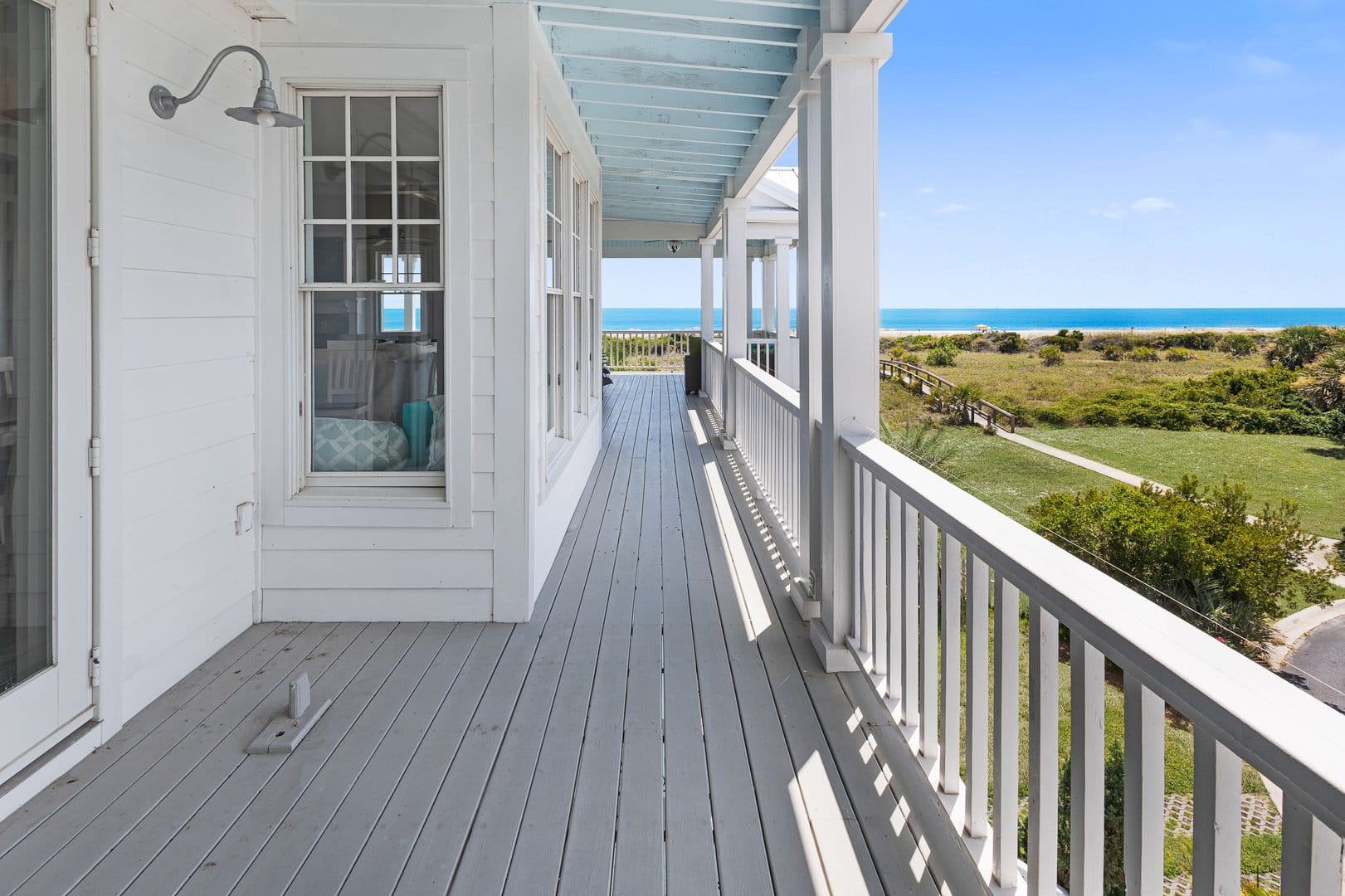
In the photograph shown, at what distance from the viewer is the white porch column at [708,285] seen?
39.0 feet

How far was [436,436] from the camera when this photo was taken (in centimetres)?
362

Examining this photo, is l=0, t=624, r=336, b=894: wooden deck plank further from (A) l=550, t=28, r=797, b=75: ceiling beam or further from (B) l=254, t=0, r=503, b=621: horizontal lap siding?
(A) l=550, t=28, r=797, b=75: ceiling beam

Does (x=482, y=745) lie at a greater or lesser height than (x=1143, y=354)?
lesser

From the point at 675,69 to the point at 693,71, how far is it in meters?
0.09

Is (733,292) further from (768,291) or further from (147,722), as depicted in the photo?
(147,722)

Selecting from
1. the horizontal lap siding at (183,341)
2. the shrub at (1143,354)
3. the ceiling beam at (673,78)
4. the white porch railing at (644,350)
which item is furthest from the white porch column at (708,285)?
the shrub at (1143,354)

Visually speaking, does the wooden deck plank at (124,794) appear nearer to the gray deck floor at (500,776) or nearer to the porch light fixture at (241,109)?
the gray deck floor at (500,776)

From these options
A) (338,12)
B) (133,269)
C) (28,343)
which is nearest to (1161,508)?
(28,343)

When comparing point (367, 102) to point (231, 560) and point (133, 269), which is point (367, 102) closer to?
point (133, 269)

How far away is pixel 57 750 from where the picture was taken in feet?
7.61

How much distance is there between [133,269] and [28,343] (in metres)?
0.46

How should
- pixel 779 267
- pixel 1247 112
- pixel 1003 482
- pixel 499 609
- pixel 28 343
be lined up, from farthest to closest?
1. pixel 779 267
2. pixel 499 609
3. pixel 28 343
4. pixel 1003 482
5. pixel 1247 112

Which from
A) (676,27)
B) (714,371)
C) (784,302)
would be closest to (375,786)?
(676,27)

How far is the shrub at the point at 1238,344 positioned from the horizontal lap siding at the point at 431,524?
257 cm
